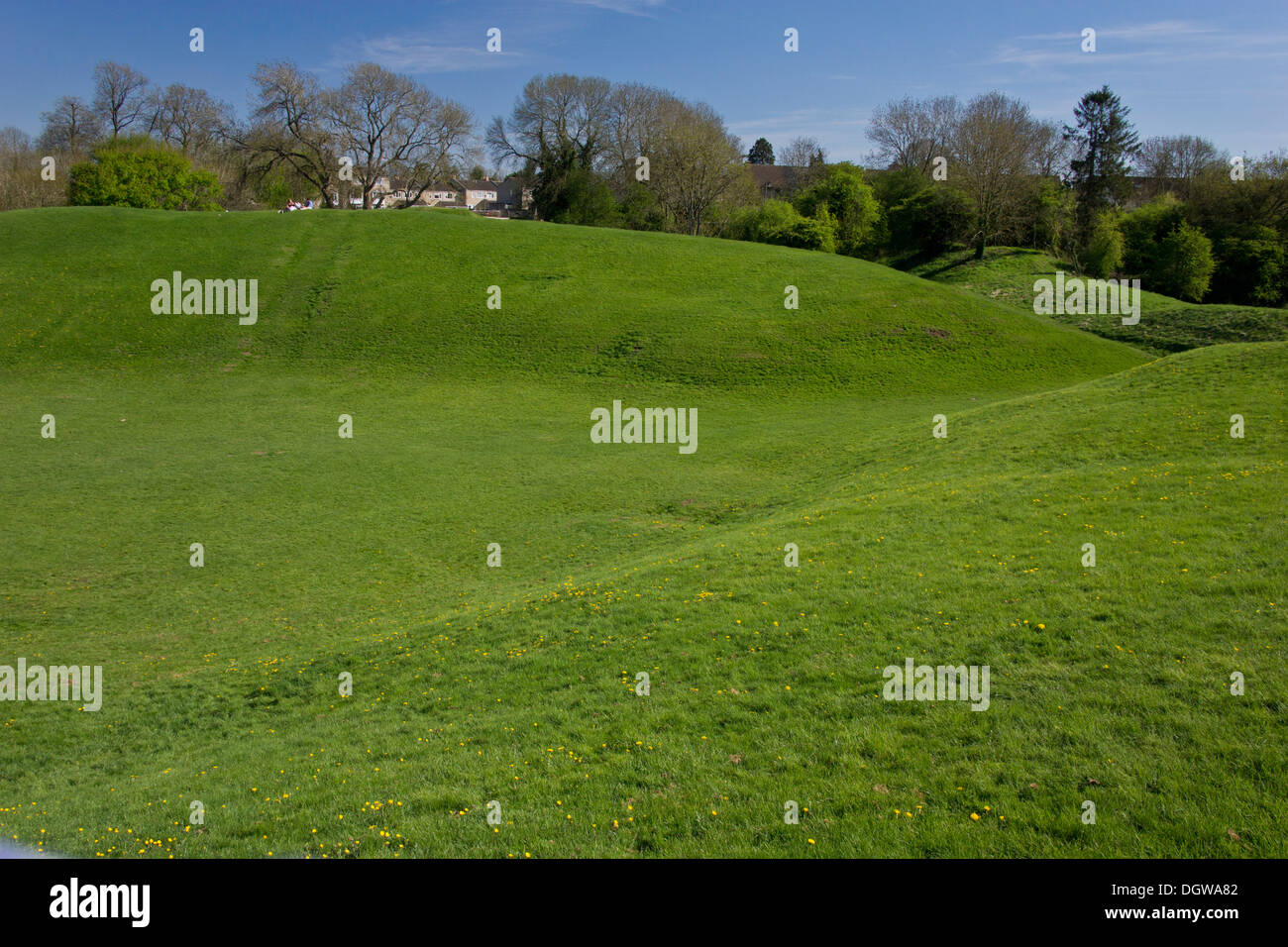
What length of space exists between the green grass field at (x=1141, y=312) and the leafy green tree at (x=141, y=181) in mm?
67455

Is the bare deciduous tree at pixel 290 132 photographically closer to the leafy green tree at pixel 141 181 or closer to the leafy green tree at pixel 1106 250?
the leafy green tree at pixel 141 181

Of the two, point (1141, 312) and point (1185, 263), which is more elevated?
point (1185, 263)

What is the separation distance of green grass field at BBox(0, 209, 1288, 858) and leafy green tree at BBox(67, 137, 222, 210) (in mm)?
40833

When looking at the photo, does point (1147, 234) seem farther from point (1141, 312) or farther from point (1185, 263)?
point (1141, 312)

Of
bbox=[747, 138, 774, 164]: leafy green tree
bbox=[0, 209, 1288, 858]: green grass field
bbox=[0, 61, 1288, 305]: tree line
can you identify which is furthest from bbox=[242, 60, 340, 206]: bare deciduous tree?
bbox=[747, 138, 774, 164]: leafy green tree

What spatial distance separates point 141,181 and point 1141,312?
80.2m

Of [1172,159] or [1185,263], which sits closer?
[1185,263]

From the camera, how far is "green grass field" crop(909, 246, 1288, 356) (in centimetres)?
3969

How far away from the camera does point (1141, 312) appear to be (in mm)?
47062

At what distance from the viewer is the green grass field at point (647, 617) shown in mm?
7051

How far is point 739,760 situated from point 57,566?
17740 mm

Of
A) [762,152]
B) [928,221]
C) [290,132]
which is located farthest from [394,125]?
[762,152]
